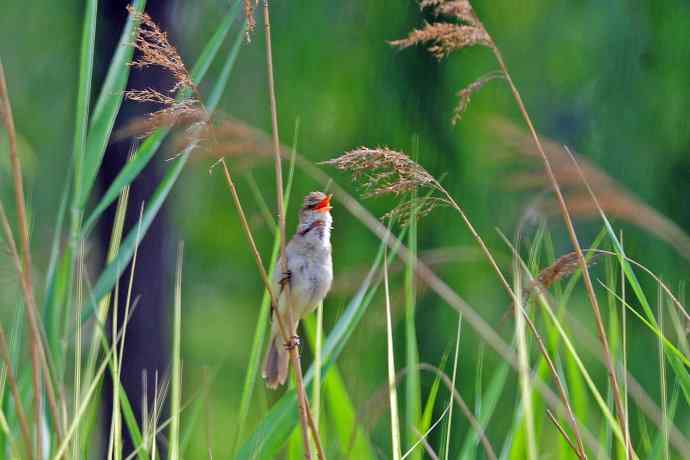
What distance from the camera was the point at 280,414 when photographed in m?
1.58

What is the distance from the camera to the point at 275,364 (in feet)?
10.0

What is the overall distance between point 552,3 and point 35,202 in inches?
127

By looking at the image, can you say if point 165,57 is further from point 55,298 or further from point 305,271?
point 305,271

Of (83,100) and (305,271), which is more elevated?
(83,100)

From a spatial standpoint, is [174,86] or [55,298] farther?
[55,298]

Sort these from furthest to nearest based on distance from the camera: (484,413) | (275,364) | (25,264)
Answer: (275,364) → (484,413) → (25,264)

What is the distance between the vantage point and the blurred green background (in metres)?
5.35

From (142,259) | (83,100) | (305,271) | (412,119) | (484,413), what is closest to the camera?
(83,100)

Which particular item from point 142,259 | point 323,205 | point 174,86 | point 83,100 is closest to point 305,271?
point 323,205

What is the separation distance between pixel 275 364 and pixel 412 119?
254 cm

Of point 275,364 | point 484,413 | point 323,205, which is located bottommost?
point 275,364

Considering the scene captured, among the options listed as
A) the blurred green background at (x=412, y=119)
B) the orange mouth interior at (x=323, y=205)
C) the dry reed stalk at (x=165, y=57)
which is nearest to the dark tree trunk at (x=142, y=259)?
the orange mouth interior at (x=323, y=205)

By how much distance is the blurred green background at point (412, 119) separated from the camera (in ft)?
17.6

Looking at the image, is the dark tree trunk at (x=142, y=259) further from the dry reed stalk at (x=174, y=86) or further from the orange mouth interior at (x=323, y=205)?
the dry reed stalk at (x=174, y=86)
